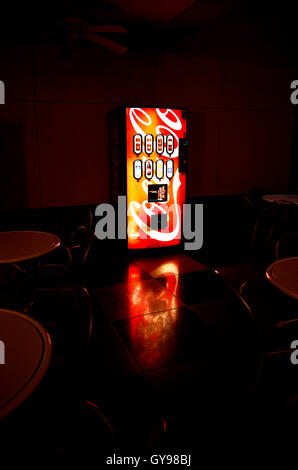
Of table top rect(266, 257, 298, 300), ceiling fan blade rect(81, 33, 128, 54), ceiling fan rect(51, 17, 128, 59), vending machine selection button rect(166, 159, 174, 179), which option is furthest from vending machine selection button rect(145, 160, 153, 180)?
table top rect(266, 257, 298, 300)

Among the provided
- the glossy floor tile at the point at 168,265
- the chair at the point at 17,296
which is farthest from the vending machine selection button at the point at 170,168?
the chair at the point at 17,296

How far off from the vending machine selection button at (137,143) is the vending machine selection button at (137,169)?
118mm

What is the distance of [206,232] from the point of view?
→ 223 inches

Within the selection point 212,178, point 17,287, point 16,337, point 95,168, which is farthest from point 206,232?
point 16,337

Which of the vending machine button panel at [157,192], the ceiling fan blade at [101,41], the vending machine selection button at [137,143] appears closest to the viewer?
the ceiling fan blade at [101,41]

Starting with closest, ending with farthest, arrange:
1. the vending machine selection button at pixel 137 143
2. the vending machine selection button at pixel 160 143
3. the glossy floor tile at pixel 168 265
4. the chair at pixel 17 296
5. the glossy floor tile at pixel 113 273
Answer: the chair at pixel 17 296
the glossy floor tile at pixel 113 273
the glossy floor tile at pixel 168 265
the vending machine selection button at pixel 137 143
the vending machine selection button at pixel 160 143

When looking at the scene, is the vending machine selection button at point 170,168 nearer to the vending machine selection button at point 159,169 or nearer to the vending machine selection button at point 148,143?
the vending machine selection button at point 159,169

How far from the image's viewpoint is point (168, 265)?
4246 millimetres

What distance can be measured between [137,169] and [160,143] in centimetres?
46

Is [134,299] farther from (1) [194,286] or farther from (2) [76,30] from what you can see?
(2) [76,30]

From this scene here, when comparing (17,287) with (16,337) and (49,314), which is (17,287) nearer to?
(49,314)

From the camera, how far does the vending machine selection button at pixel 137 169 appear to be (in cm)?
427

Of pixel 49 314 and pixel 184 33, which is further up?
pixel 184 33

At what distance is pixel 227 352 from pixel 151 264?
2.03m
